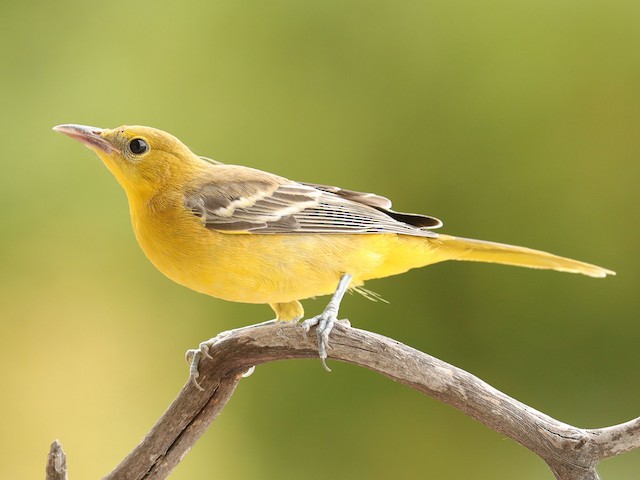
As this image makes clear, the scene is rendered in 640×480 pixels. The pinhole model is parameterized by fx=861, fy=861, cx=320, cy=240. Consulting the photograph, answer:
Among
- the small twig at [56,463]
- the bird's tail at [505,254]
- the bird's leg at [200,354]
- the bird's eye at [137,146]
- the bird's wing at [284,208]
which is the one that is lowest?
the small twig at [56,463]

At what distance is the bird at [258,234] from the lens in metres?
2.67

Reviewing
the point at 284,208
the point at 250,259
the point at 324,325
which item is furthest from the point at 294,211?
the point at 324,325

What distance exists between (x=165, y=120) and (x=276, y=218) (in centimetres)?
181

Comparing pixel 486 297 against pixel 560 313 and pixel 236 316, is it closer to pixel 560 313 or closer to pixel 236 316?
pixel 560 313

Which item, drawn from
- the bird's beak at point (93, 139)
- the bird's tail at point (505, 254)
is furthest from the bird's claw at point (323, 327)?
the bird's beak at point (93, 139)

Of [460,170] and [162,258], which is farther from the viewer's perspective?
[460,170]

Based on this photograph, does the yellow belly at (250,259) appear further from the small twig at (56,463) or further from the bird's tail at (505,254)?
the small twig at (56,463)

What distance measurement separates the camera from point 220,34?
14.9ft

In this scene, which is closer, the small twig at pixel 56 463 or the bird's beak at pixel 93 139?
the small twig at pixel 56 463

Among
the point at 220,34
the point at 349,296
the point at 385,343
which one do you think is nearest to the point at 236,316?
the point at 349,296

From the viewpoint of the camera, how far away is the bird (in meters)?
2.67

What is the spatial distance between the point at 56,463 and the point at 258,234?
92 cm

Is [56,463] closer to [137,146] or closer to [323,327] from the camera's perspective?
[323,327]

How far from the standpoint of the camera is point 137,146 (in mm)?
2818
